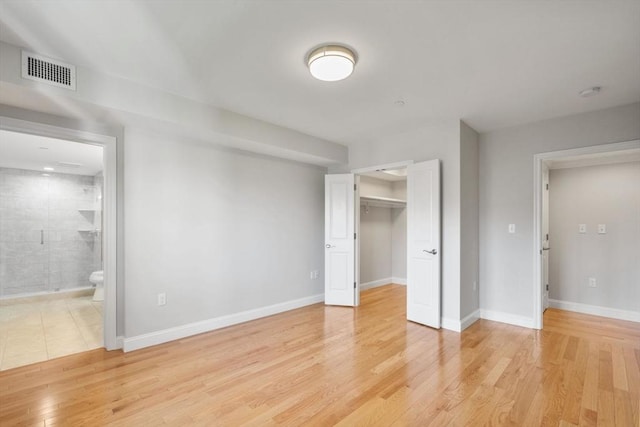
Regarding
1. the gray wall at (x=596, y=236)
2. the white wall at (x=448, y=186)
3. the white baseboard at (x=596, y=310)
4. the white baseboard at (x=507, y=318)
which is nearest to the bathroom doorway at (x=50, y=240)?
the white wall at (x=448, y=186)

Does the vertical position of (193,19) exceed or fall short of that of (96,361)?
it exceeds it

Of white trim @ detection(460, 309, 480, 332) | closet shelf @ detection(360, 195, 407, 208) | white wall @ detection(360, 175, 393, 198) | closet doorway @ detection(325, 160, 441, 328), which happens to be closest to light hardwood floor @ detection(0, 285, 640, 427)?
white trim @ detection(460, 309, 480, 332)

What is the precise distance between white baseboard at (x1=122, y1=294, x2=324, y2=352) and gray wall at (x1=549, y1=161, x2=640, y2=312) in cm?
383

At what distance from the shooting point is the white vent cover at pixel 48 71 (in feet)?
7.26

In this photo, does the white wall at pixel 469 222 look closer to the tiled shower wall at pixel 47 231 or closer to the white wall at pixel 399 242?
the white wall at pixel 399 242

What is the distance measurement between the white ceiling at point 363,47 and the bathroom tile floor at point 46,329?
273 centimetres

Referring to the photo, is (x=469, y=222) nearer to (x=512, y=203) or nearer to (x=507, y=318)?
(x=512, y=203)

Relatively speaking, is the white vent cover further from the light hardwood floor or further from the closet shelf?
the closet shelf

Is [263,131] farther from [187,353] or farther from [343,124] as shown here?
[187,353]

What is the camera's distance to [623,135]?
3.22 meters

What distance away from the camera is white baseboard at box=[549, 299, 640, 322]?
13.0ft

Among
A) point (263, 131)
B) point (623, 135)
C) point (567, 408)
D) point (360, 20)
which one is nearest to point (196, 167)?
point (263, 131)

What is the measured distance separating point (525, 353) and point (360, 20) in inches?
128

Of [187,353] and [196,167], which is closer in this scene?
[187,353]
